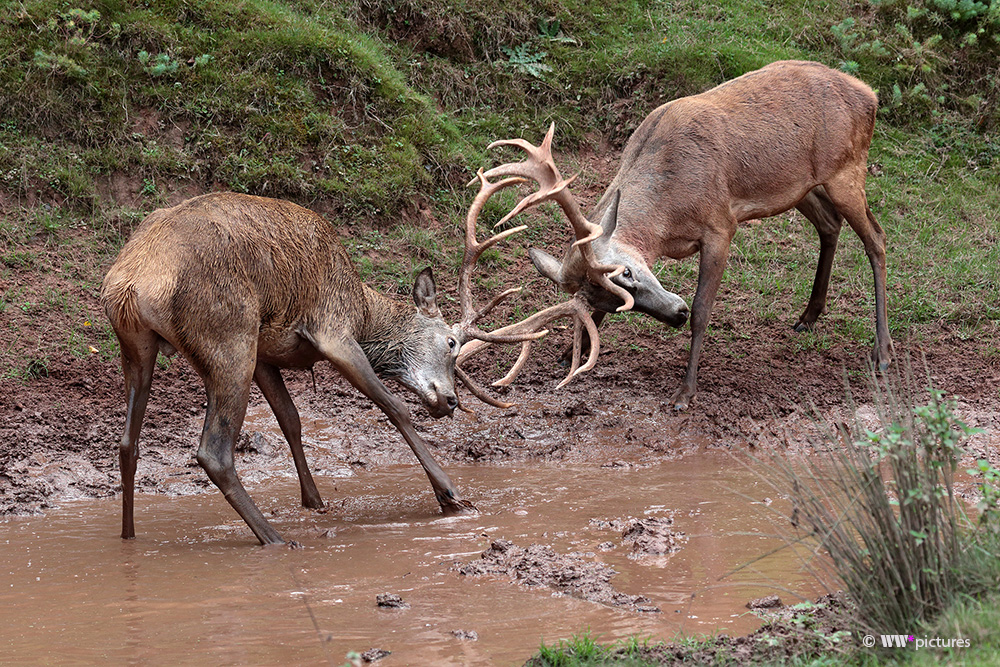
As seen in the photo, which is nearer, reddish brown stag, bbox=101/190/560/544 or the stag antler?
reddish brown stag, bbox=101/190/560/544

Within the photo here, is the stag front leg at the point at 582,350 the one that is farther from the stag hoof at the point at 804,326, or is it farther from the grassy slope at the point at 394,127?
the stag hoof at the point at 804,326

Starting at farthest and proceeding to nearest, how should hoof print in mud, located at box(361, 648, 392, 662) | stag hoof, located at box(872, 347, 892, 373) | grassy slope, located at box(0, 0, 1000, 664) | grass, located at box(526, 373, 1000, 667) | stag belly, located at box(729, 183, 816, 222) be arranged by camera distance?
grassy slope, located at box(0, 0, 1000, 664) → stag belly, located at box(729, 183, 816, 222) → stag hoof, located at box(872, 347, 892, 373) → hoof print in mud, located at box(361, 648, 392, 662) → grass, located at box(526, 373, 1000, 667)

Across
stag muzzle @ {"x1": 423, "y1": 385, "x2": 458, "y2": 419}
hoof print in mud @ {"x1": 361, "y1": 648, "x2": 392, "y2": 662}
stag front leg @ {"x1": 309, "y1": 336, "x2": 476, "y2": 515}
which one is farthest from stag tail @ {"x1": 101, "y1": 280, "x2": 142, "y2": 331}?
hoof print in mud @ {"x1": 361, "y1": 648, "x2": 392, "y2": 662}

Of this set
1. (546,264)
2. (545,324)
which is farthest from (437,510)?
(546,264)

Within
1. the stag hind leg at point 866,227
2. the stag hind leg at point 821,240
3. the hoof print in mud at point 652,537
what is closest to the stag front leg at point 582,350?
the stag hind leg at point 821,240

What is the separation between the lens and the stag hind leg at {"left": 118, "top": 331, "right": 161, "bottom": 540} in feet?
20.7

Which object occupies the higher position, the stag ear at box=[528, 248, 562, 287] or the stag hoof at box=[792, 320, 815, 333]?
the stag ear at box=[528, 248, 562, 287]

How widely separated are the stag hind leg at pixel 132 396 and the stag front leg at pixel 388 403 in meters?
1.13

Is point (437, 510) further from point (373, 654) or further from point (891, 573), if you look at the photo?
point (891, 573)

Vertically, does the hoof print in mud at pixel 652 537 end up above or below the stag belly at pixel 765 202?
below

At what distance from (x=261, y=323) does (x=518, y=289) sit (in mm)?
1899

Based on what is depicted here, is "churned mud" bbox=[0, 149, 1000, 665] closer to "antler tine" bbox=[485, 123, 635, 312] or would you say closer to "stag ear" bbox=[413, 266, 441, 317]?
"stag ear" bbox=[413, 266, 441, 317]

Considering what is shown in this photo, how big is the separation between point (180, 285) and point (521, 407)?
3.50 metres

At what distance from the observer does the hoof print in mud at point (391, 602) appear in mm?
4996
